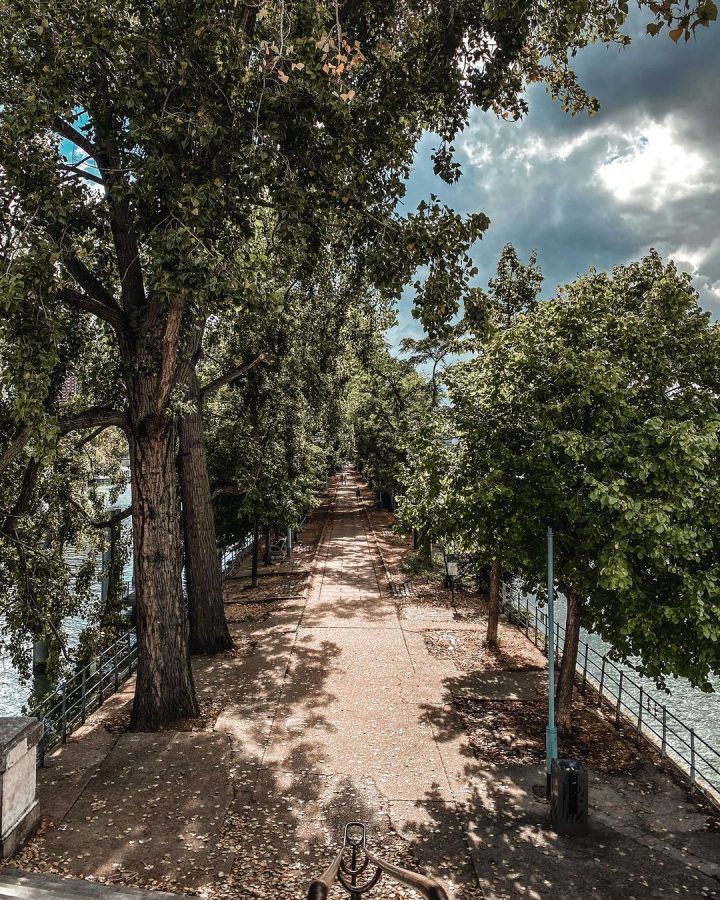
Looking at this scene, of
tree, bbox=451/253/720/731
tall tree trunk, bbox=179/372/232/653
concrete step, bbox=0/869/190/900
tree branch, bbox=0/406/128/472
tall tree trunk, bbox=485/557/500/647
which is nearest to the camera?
concrete step, bbox=0/869/190/900

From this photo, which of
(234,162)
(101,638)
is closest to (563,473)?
(234,162)

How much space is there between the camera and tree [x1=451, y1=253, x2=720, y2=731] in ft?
27.3

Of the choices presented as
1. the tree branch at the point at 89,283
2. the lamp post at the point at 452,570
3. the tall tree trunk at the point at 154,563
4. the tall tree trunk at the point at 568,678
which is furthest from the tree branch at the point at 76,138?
the lamp post at the point at 452,570

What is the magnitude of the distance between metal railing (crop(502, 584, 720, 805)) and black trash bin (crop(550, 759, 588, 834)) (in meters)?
2.05

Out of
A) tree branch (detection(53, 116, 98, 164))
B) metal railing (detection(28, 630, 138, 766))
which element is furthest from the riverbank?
tree branch (detection(53, 116, 98, 164))

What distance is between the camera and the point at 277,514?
2038 centimetres

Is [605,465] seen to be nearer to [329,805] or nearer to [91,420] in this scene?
[329,805]

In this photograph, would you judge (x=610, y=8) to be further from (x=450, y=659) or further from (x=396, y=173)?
(x=450, y=659)

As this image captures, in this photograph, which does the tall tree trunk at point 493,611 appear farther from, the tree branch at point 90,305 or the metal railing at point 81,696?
the tree branch at point 90,305

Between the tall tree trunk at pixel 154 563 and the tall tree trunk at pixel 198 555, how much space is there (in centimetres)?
404

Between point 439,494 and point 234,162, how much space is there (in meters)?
6.89

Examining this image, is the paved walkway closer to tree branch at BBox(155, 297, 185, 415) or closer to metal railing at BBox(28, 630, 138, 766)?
metal railing at BBox(28, 630, 138, 766)

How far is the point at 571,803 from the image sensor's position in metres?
7.63

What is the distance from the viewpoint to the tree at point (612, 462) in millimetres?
8328
